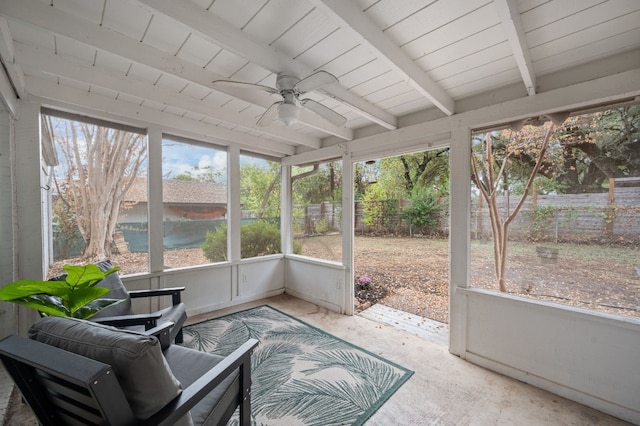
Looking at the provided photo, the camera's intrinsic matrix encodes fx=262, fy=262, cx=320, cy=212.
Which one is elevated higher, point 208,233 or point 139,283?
point 208,233

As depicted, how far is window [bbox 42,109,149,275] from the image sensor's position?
7.98ft

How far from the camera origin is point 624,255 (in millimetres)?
1736

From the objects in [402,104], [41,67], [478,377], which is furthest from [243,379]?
[402,104]

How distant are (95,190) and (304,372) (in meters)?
2.63

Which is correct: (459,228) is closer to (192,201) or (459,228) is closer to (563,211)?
(563,211)

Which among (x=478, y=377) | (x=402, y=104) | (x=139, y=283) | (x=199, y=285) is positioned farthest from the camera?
(x=199, y=285)

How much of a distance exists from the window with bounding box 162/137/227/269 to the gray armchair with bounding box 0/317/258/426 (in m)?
2.13

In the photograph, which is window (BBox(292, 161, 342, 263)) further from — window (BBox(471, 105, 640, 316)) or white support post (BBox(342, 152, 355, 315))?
window (BBox(471, 105, 640, 316))

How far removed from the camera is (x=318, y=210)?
380 cm

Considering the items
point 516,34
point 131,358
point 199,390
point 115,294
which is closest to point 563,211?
point 516,34

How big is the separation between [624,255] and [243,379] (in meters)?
2.52

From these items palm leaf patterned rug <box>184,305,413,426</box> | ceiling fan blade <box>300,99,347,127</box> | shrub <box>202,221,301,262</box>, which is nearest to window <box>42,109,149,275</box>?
shrub <box>202,221,301,262</box>

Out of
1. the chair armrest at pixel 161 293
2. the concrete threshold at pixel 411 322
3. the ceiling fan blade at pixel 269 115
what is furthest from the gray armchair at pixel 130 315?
the concrete threshold at pixel 411 322

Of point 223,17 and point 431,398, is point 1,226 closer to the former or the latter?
point 223,17
